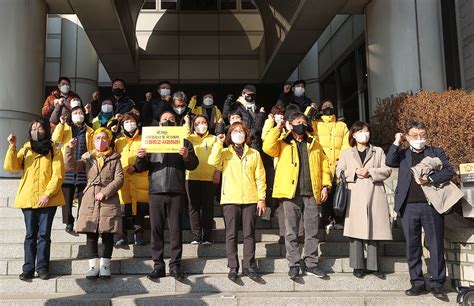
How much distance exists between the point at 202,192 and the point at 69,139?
2290 millimetres

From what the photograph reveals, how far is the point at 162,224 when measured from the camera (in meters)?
6.25

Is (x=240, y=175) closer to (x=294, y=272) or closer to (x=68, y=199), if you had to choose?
(x=294, y=272)

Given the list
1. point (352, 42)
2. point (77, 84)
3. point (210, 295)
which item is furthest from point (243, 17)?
point (210, 295)

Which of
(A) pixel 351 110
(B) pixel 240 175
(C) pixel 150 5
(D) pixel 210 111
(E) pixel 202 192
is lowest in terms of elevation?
(E) pixel 202 192

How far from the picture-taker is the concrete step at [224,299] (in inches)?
222

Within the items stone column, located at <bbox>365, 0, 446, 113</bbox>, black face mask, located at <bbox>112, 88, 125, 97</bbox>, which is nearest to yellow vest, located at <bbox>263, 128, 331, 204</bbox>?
black face mask, located at <bbox>112, 88, 125, 97</bbox>

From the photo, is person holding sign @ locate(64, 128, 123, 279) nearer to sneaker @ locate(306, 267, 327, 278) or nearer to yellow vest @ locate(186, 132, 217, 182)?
yellow vest @ locate(186, 132, 217, 182)

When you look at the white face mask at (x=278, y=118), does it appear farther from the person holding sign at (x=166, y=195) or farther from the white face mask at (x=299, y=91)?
the white face mask at (x=299, y=91)

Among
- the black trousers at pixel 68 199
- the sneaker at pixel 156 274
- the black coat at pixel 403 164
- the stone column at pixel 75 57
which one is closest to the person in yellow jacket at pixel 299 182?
the black coat at pixel 403 164

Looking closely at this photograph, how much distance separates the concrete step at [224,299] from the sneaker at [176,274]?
0.21 meters

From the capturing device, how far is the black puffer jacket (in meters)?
6.25

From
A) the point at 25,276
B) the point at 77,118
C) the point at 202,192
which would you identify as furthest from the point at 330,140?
the point at 25,276

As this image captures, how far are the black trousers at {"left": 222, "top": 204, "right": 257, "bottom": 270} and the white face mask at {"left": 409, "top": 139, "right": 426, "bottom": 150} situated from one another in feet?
7.20

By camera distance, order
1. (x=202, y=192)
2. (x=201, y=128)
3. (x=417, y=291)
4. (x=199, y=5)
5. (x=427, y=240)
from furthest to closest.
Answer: (x=199, y=5), (x=201, y=128), (x=202, y=192), (x=427, y=240), (x=417, y=291)
